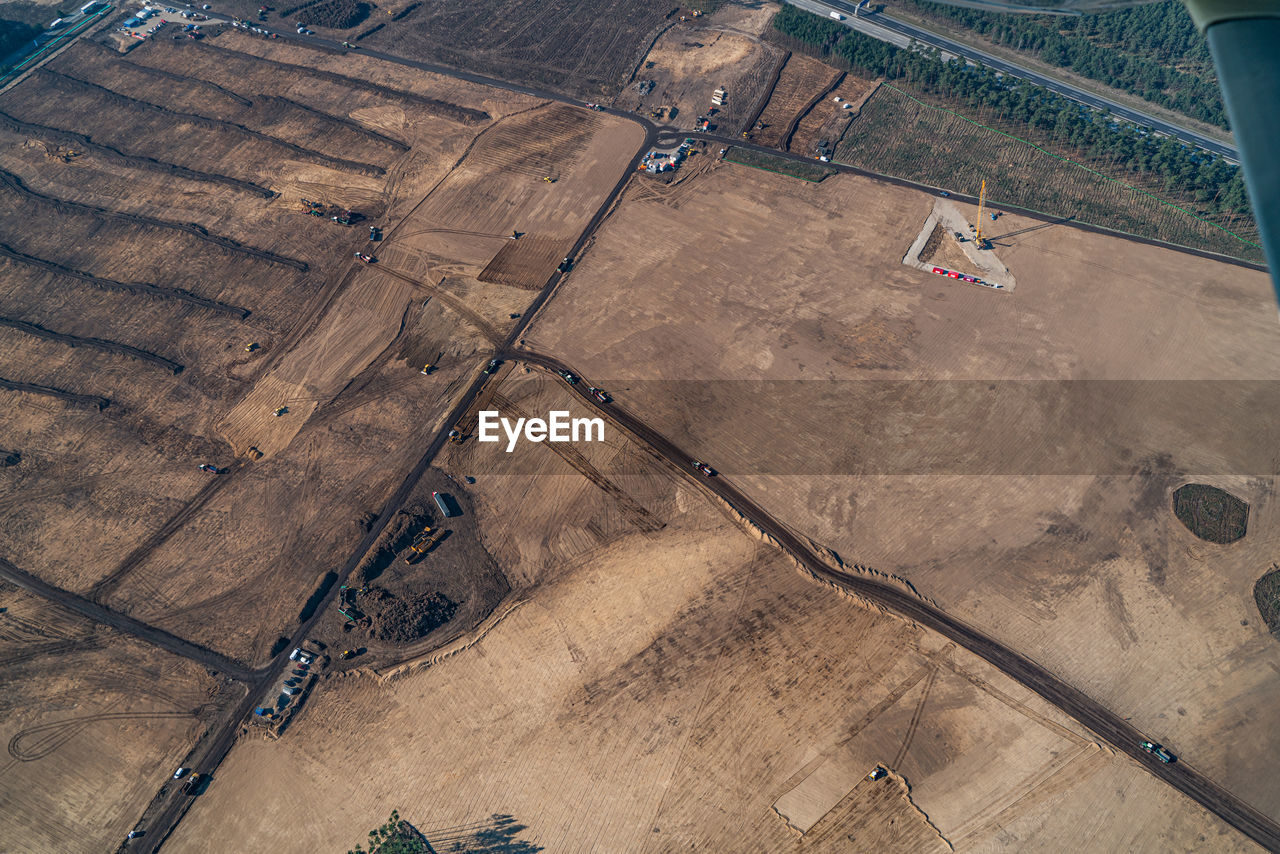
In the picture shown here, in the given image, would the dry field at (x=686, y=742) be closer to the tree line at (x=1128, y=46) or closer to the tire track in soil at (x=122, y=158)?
the tire track in soil at (x=122, y=158)

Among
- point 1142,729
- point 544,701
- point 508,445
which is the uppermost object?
point 508,445

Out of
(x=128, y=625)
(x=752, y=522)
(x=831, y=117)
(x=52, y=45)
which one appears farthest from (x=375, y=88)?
(x=752, y=522)

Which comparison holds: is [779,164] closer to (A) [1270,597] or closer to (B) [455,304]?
(B) [455,304]

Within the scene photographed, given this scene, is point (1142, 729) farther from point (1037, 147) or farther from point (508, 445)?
point (1037, 147)

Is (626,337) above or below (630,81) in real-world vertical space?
below

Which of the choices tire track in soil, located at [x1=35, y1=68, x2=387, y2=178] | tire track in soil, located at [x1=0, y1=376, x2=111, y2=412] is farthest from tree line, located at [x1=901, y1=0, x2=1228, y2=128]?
tire track in soil, located at [x1=0, y1=376, x2=111, y2=412]

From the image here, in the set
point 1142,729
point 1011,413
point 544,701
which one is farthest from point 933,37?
point 544,701

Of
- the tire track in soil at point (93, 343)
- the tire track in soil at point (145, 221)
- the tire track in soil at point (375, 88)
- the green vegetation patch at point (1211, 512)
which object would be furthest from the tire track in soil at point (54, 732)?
the green vegetation patch at point (1211, 512)
